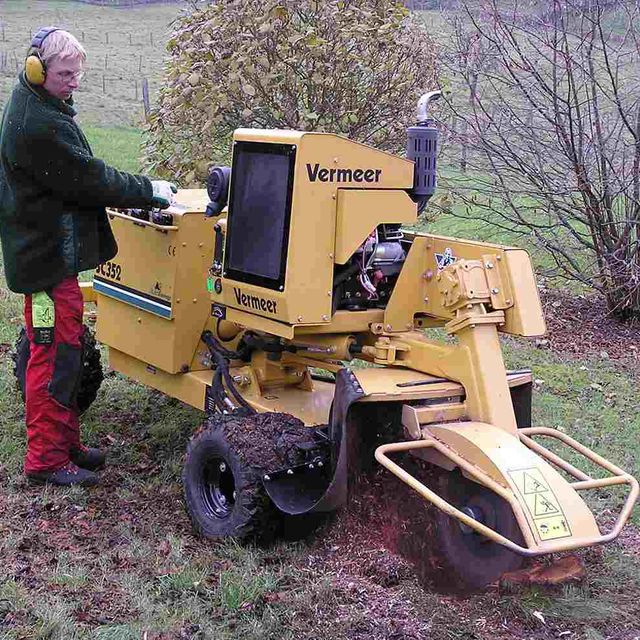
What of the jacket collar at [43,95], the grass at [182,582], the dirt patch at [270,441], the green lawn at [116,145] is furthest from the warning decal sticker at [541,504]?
the green lawn at [116,145]

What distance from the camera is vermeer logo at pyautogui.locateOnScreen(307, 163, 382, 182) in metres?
4.53

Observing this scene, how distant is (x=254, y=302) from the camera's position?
15.9 feet

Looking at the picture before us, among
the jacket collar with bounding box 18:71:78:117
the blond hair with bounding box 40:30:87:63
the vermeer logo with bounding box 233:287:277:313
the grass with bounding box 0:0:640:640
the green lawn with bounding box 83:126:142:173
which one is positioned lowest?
the grass with bounding box 0:0:640:640

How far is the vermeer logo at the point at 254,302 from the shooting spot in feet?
15.5

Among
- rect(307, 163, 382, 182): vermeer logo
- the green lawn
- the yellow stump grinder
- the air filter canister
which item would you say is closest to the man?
the yellow stump grinder

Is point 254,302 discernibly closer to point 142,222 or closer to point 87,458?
point 142,222

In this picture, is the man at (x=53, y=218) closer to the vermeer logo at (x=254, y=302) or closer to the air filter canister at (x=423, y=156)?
the vermeer logo at (x=254, y=302)

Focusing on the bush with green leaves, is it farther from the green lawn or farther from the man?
the green lawn

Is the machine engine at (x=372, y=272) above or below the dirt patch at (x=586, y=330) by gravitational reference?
above

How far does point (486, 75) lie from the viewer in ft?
29.8

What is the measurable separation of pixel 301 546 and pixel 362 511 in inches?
12.4

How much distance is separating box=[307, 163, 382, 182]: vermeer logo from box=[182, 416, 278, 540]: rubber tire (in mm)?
1212

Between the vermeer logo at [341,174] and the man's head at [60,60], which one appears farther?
the man's head at [60,60]

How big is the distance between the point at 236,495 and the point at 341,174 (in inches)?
58.4
